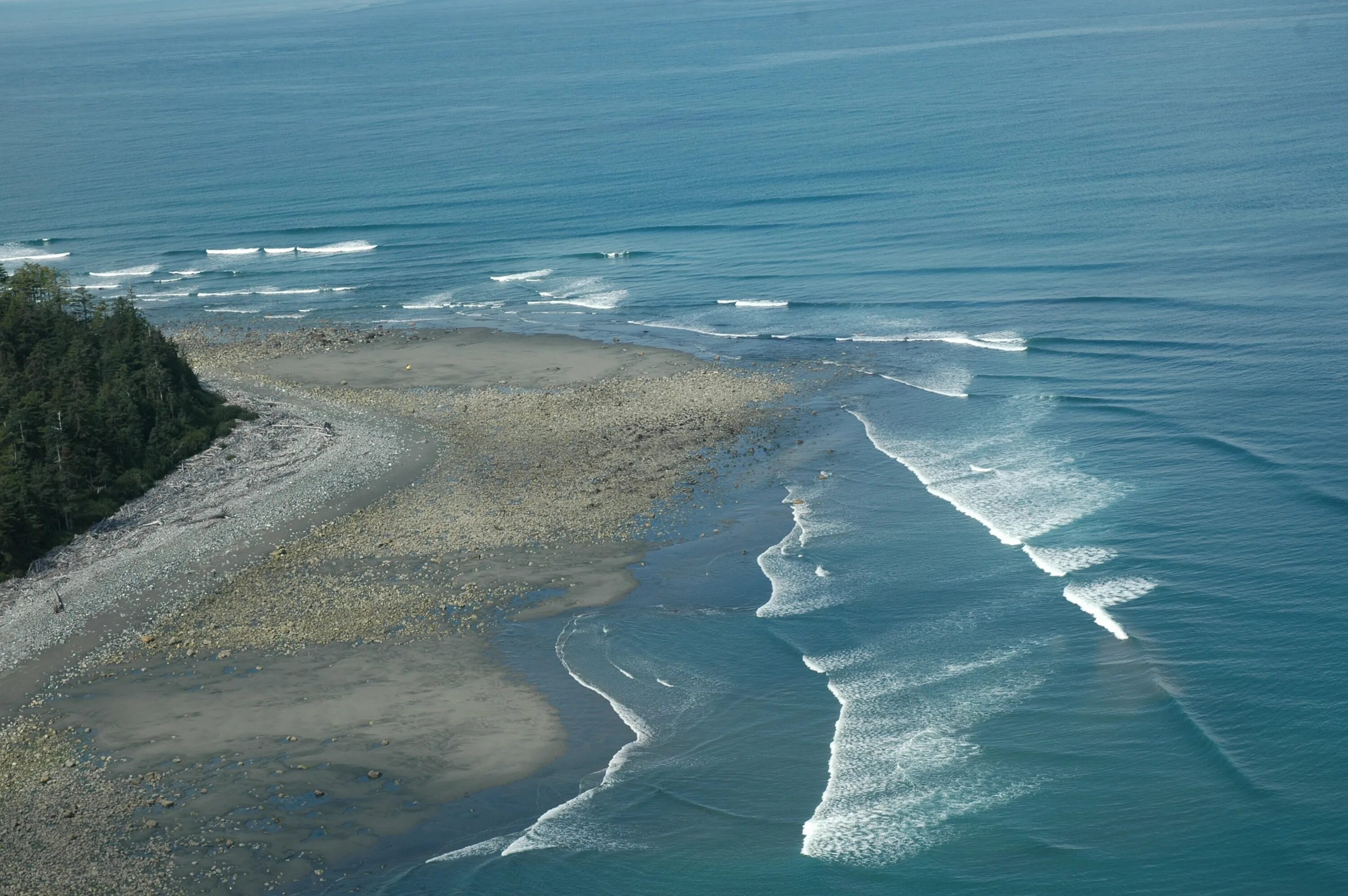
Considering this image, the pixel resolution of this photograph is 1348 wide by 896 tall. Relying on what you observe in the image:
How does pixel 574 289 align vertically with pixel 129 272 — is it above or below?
below

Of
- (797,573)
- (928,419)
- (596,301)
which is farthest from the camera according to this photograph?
(596,301)

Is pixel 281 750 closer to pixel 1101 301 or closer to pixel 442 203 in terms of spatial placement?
pixel 1101 301

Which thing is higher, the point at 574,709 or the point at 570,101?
the point at 570,101

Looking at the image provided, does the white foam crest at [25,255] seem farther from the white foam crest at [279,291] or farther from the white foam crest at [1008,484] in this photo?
the white foam crest at [1008,484]

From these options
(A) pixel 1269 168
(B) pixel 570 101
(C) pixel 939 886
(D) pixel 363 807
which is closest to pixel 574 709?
(D) pixel 363 807

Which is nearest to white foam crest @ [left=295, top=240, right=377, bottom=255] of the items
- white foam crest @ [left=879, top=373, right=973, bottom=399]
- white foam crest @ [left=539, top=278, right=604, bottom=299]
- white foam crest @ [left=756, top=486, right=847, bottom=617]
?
white foam crest @ [left=539, top=278, right=604, bottom=299]

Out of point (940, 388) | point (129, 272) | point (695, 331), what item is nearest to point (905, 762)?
point (940, 388)

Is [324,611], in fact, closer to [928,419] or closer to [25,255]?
[928,419]
